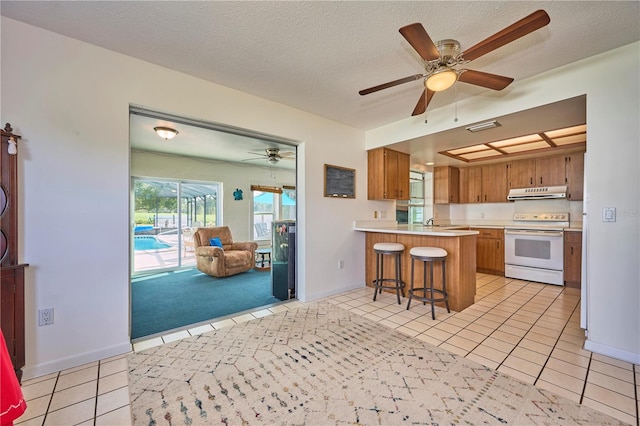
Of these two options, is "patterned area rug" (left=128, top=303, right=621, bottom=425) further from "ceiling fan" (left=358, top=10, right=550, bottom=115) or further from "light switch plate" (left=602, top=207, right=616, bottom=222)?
"ceiling fan" (left=358, top=10, right=550, bottom=115)

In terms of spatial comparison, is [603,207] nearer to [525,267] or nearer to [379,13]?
[379,13]

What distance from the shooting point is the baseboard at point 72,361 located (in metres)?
1.95

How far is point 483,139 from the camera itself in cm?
382

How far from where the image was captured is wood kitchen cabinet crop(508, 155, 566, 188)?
4.78 m

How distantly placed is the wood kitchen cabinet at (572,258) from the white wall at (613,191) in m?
2.48

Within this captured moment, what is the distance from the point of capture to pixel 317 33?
2.07 meters

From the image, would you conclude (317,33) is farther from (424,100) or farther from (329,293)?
(329,293)

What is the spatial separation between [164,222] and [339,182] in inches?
169

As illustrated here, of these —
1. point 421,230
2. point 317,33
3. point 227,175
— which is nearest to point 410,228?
point 421,230

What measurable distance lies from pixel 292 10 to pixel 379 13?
60 centimetres

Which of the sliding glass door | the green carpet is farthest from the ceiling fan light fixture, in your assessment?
the sliding glass door

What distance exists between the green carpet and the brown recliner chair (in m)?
0.14

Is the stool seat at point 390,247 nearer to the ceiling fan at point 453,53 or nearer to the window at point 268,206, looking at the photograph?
the ceiling fan at point 453,53

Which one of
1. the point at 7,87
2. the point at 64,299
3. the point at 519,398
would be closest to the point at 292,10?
the point at 7,87
